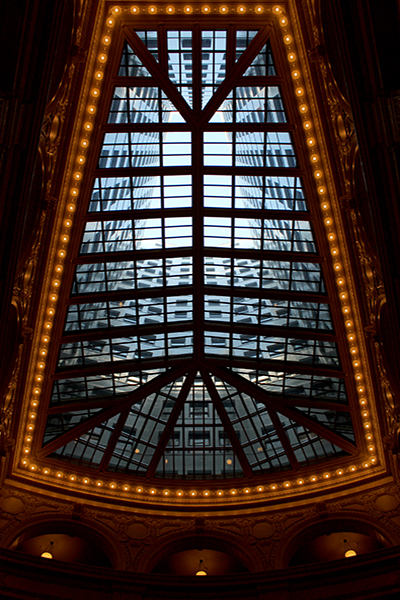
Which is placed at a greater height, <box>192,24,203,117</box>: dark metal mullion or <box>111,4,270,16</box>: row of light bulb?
<box>111,4,270,16</box>: row of light bulb

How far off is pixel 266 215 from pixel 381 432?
402 inches

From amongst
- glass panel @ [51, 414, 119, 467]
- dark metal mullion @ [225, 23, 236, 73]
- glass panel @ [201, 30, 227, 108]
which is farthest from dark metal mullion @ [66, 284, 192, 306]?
dark metal mullion @ [225, 23, 236, 73]

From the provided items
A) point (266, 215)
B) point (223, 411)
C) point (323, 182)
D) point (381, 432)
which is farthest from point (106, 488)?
point (323, 182)

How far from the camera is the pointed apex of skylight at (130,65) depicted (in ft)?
72.1

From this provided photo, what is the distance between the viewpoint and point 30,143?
47.3ft

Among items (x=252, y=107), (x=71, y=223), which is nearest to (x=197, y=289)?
(x=71, y=223)

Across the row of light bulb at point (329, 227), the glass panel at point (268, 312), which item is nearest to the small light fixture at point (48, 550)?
the glass panel at point (268, 312)

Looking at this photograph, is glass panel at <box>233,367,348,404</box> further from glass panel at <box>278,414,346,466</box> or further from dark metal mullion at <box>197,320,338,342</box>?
dark metal mullion at <box>197,320,338,342</box>

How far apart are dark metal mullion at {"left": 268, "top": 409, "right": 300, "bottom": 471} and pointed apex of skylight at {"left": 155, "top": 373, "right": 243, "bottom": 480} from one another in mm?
2293

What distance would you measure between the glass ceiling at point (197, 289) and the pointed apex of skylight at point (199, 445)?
0.07m

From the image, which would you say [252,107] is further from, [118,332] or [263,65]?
[118,332]

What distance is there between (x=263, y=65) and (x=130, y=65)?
16.4ft

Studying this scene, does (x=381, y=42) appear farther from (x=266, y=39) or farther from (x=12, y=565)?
(x=12, y=565)

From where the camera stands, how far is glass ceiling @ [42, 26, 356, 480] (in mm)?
22594
